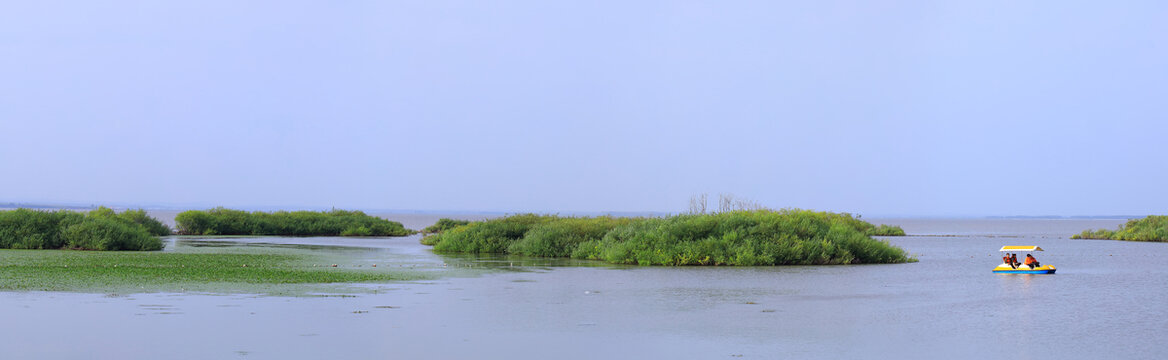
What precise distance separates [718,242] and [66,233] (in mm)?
20982

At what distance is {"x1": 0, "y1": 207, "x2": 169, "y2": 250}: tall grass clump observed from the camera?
103 feet

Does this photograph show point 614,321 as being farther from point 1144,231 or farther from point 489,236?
point 1144,231

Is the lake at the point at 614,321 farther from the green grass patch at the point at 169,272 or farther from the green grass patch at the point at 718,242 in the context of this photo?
the green grass patch at the point at 718,242

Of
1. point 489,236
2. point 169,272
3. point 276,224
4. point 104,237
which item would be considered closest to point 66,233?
point 104,237

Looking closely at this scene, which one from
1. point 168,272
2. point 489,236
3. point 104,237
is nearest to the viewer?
point 168,272

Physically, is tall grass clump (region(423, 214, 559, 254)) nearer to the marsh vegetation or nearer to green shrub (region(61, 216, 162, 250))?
the marsh vegetation

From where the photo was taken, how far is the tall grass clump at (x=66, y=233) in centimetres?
3150

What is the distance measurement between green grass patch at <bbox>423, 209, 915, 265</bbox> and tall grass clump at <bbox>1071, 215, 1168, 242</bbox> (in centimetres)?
3168

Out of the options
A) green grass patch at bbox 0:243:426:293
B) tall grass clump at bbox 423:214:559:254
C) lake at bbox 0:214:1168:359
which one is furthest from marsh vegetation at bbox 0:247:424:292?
tall grass clump at bbox 423:214:559:254

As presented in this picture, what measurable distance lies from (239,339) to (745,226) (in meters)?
18.9

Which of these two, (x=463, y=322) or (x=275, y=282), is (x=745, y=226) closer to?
(x=275, y=282)

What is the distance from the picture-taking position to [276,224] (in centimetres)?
6003

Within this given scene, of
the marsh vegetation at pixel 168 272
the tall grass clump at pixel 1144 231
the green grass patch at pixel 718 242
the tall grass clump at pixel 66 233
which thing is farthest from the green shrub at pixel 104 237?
the tall grass clump at pixel 1144 231

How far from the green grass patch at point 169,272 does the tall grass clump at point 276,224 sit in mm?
27973
